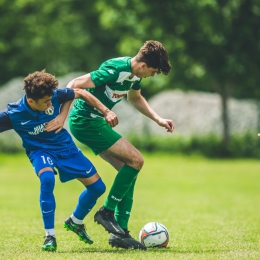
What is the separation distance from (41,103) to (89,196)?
119 cm

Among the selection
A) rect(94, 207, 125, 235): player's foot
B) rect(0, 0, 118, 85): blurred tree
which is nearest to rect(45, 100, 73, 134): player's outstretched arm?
rect(94, 207, 125, 235): player's foot

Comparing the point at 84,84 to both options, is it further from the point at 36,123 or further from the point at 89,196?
the point at 89,196

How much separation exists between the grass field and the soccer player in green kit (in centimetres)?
33

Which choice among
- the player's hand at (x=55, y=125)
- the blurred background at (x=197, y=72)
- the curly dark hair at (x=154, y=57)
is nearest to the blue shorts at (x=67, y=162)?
the player's hand at (x=55, y=125)

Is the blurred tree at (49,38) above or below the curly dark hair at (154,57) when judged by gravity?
above

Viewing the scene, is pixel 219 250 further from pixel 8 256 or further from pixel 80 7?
pixel 80 7

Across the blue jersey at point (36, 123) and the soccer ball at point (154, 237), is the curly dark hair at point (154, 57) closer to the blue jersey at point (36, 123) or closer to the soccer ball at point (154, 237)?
the blue jersey at point (36, 123)

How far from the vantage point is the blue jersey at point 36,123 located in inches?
278

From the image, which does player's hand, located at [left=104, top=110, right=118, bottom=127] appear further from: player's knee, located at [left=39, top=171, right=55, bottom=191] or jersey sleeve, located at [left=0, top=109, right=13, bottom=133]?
jersey sleeve, located at [left=0, top=109, right=13, bottom=133]

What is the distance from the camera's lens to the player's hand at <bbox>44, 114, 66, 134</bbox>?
7.12 meters

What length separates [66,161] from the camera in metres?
7.23

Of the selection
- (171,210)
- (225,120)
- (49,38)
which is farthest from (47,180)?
(49,38)

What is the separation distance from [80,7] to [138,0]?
2378cm

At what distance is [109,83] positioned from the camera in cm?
740
